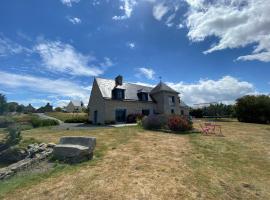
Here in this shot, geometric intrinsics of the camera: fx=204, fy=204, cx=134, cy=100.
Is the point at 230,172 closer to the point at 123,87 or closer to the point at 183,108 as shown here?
the point at 123,87

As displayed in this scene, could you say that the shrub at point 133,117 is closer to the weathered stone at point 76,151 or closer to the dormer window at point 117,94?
the dormer window at point 117,94

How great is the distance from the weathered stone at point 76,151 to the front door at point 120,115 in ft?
60.6

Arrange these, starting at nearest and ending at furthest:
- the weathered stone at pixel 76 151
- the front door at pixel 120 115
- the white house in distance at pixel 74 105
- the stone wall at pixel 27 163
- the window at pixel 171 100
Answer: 1. the stone wall at pixel 27 163
2. the weathered stone at pixel 76 151
3. the front door at pixel 120 115
4. the window at pixel 171 100
5. the white house in distance at pixel 74 105

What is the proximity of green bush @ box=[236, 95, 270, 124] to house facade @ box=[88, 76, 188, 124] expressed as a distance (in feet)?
36.4

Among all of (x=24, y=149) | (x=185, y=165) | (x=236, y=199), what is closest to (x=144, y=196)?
(x=236, y=199)

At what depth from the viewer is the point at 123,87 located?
29641mm

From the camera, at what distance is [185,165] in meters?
7.46

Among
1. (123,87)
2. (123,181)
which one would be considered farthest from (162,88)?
(123,181)

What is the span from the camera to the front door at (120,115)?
27636 mm

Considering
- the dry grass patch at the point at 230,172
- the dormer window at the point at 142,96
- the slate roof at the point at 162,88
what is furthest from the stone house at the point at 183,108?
the dry grass patch at the point at 230,172

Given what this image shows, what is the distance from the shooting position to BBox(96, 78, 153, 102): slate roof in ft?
90.1

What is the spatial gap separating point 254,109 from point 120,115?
2199cm

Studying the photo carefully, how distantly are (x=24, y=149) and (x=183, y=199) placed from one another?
32.6 ft

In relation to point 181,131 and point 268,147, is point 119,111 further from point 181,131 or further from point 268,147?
point 268,147
